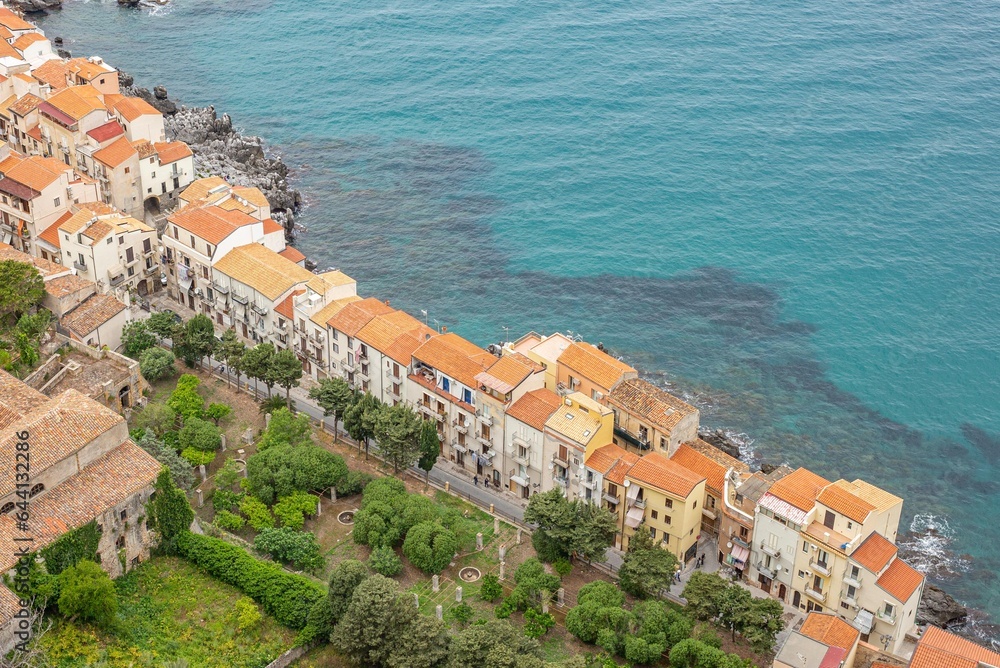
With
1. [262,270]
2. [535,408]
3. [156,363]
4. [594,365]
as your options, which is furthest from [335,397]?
[594,365]

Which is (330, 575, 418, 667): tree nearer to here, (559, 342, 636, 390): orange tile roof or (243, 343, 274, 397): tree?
(559, 342, 636, 390): orange tile roof

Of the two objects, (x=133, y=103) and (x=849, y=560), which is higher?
(x=133, y=103)

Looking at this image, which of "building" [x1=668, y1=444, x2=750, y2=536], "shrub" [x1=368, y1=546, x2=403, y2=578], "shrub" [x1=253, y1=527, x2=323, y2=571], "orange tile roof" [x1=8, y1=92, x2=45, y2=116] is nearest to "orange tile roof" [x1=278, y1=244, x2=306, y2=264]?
"orange tile roof" [x1=8, y1=92, x2=45, y2=116]

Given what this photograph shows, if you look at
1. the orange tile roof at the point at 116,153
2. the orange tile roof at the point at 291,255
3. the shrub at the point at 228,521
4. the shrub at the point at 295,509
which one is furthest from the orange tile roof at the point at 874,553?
the orange tile roof at the point at 116,153

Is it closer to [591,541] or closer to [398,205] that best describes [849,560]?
[591,541]

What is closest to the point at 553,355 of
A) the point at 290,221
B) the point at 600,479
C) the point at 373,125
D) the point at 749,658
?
the point at 600,479

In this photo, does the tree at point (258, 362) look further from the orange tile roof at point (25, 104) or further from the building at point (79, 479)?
the orange tile roof at point (25, 104)

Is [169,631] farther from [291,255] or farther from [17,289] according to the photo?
[291,255]
